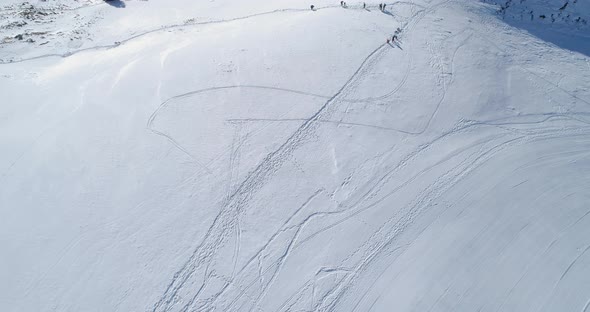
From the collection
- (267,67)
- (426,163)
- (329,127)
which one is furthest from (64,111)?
(426,163)

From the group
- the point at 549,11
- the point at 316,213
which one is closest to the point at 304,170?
the point at 316,213

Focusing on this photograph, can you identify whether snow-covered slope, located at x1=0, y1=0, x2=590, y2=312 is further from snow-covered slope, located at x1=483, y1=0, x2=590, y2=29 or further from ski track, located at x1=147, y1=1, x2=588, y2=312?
snow-covered slope, located at x1=483, y1=0, x2=590, y2=29

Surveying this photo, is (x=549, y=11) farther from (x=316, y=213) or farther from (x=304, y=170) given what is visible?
(x=316, y=213)

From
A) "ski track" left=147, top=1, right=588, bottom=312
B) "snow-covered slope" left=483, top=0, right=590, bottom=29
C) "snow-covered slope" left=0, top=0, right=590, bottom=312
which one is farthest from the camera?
"snow-covered slope" left=483, top=0, right=590, bottom=29

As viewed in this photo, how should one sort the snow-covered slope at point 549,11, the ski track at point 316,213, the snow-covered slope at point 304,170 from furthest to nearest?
the snow-covered slope at point 549,11, the snow-covered slope at point 304,170, the ski track at point 316,213

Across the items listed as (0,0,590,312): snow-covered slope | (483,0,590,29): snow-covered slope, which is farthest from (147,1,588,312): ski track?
(483,0,590,29): snow-covered slope

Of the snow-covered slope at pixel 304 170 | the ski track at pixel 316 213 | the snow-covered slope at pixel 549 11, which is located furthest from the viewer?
the snow-covered slope at pixel 549 11

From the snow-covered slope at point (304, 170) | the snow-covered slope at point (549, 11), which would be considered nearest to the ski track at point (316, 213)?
the snow-covered slope at point (304, 170)

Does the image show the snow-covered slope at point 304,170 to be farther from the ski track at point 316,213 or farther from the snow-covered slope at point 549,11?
the snow-covered slope at point 549,11
